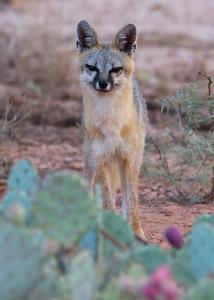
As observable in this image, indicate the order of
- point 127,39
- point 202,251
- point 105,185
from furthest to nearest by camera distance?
point 127,39, point 105,185, point 202,251

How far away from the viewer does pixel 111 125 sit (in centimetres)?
636

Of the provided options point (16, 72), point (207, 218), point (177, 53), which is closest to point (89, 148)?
point (207, 218)

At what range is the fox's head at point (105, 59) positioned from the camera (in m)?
6.37

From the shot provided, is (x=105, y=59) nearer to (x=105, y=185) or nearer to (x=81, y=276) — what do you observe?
(x=105, y=185)

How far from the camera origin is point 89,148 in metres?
6.39

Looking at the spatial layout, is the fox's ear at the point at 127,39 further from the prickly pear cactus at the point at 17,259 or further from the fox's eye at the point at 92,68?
the prickly pear cactus at the point at 17,259

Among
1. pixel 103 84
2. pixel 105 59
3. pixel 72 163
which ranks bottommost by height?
pixel 72 163

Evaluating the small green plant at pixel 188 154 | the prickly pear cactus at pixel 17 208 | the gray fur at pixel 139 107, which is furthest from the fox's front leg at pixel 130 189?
the prickly pear cactus at pixel 17 208

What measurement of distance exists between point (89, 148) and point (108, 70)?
1.87 feet

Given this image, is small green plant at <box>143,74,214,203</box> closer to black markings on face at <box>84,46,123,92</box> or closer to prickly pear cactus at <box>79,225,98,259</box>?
black markings on face at <box>84,46,123,92</box>

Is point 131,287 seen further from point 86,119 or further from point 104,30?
point 104,30

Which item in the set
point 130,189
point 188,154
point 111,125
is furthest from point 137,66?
point 111,125

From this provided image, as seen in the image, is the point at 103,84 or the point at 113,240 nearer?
the point at 113,240

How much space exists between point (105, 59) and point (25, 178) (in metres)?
2.84
